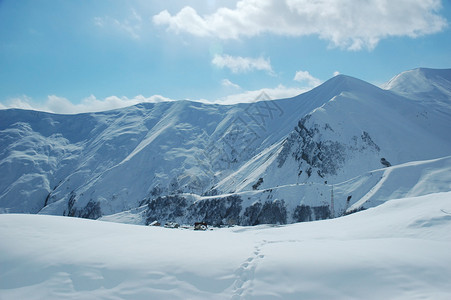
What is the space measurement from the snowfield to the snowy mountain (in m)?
51.8

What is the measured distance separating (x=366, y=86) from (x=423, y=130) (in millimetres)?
47865

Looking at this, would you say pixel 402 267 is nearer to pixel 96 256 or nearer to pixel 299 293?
pixel 299 293

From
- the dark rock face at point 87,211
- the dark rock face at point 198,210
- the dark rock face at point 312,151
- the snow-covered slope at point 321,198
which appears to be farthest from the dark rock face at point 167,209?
the dark rock face at point 87,211

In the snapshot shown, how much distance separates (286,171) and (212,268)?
318 feet

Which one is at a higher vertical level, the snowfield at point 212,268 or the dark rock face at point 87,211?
the snowfield at point 212,268

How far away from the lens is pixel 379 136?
109938 millimetres

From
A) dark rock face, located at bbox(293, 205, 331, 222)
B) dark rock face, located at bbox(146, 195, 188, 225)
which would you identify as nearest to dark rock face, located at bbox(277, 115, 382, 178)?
dark rock face, located at bbox(293, 205, 331, 222)

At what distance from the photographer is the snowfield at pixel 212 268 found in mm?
9523

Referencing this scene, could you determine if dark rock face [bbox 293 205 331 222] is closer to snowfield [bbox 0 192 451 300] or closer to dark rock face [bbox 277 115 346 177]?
dark rock face [bbox 277 115 346 177]

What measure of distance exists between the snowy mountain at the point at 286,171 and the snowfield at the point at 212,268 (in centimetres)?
5180

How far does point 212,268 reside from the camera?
10.9 m

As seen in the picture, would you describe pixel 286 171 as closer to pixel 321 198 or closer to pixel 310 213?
pixel 321 198

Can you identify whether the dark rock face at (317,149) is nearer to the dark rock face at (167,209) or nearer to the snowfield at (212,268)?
the dark rock face at (167,209)

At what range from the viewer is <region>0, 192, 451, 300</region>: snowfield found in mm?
9523
